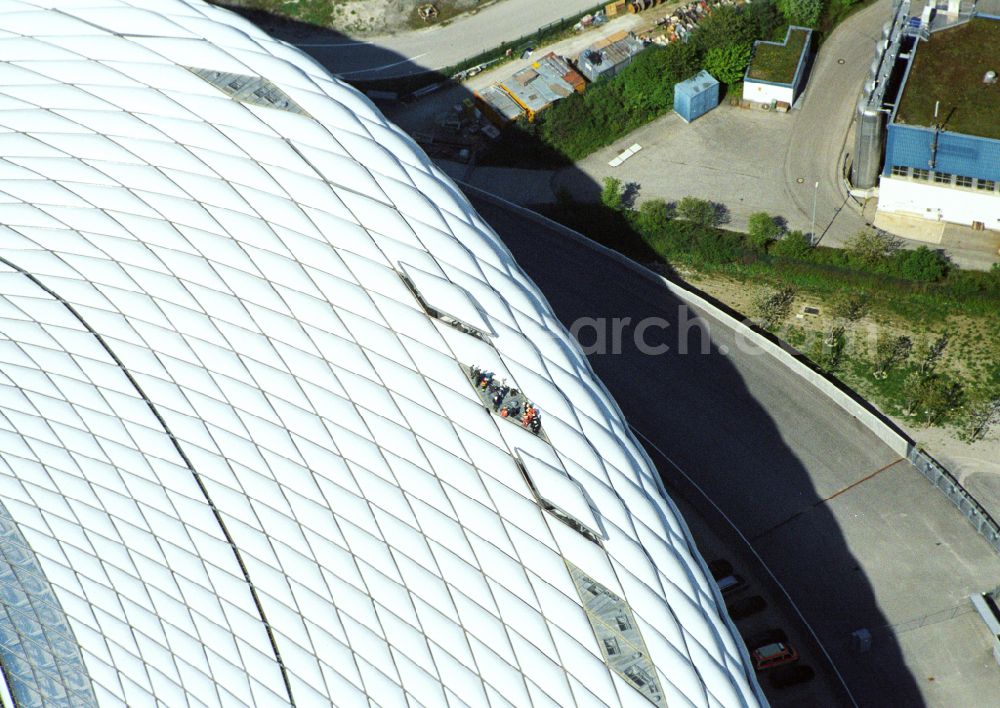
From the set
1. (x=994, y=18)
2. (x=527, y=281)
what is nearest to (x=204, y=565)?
(x=527, y=281)

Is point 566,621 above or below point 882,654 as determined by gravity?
above

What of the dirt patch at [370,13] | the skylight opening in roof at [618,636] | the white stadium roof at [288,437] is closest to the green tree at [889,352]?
the white stadium roof at [288,437]

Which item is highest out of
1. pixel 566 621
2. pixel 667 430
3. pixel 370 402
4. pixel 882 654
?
pixel 370 402

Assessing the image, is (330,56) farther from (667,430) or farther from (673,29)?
(667,430)

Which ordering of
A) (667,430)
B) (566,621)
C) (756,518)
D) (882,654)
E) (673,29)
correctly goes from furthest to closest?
(673,29) → (667,430) → (756,518) → (882,654) → (566,621)

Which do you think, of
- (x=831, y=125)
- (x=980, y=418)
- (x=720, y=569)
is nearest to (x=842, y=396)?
(x=980, y=418)

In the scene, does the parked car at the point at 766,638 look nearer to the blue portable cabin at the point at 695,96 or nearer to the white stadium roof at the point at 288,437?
the white stadium roof at the point at 288,437
